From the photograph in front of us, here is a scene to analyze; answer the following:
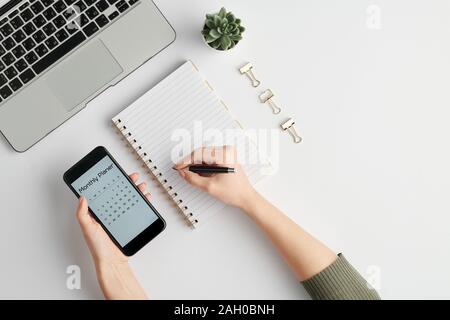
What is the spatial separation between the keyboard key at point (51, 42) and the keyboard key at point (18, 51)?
0.16 ft

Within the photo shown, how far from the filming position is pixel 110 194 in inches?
39.8

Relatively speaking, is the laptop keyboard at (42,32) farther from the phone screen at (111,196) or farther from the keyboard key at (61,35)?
the phone screen at (111,196)

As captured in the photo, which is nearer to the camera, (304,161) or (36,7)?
(36,7)

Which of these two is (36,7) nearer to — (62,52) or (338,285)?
(62,52)

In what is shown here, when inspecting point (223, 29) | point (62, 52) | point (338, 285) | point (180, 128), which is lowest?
point (338, 285)

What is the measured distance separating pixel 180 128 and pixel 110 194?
201 millimetres

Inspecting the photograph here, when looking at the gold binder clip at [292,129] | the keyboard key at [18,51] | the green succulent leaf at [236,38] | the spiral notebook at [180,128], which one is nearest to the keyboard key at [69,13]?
the keyboard key at [18,51]

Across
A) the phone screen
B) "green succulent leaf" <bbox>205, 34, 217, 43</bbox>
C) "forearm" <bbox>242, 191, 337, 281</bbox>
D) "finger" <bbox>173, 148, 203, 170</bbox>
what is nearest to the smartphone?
the phone screen

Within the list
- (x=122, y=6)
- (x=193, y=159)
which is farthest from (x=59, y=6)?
(x=193, y=159)

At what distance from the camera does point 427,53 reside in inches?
44.0

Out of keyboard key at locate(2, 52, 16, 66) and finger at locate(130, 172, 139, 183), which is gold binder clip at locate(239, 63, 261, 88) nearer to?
finger at locate(130, 172, 139, 183)

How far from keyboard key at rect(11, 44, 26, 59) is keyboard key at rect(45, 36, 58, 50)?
0.16 ft

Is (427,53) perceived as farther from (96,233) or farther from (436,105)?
(96,233)

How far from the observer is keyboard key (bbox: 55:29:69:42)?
3.26 ft
